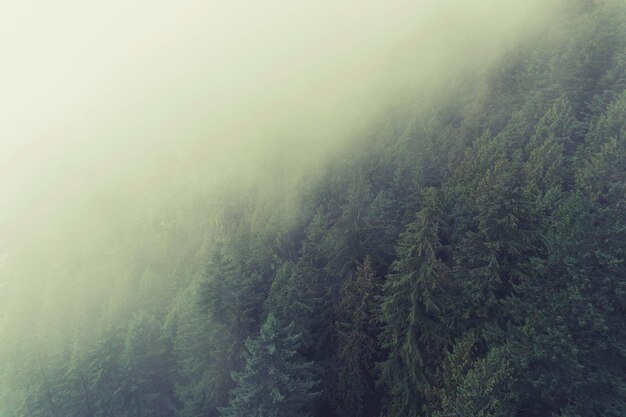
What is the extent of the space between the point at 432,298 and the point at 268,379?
12167 millimetres

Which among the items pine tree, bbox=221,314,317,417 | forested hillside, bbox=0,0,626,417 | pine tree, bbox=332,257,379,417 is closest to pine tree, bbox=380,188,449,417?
forested hillside, bbox=0,0,626,417

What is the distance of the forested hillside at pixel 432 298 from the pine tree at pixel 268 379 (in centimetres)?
14

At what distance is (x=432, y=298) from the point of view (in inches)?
918

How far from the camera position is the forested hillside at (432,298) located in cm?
1850

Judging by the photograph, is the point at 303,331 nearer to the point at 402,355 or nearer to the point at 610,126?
the point at 402,355

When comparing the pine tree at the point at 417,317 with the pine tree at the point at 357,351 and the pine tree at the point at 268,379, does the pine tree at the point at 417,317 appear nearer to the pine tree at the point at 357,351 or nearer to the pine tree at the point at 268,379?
the pine tree at the point at 357,351

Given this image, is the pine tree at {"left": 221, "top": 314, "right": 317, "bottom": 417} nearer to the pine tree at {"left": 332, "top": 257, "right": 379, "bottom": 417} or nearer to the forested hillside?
the forested hillside

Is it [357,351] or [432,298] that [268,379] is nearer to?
[357,351]

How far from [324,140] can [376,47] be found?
82.1 meters

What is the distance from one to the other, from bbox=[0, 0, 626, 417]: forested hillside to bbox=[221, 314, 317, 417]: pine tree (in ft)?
0.45

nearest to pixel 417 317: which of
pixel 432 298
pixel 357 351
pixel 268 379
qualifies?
pixel 432 298

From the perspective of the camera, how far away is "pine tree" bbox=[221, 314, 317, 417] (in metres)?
24.5

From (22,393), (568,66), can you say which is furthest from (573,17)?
(22,393)

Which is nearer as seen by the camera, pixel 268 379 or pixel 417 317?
pixel 417 317
